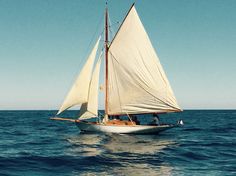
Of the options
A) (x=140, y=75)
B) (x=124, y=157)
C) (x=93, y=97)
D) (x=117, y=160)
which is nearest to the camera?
(x=117, y=160)

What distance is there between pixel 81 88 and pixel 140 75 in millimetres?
6874

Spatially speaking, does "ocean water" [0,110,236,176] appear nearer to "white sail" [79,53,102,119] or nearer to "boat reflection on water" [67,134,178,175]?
"boat reflection on water" [67,134,178,175]

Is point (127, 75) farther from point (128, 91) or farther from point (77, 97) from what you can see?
point (77, 97)

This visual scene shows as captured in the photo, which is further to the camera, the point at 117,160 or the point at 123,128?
the point at 123,128

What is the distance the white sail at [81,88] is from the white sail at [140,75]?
395cm

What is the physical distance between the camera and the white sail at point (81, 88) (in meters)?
36.5

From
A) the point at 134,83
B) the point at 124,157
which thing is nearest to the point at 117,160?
the point at 124,157

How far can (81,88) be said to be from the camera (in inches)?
1451

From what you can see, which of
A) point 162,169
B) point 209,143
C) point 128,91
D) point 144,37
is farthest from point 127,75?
point 162,169

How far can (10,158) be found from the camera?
70.4 feet

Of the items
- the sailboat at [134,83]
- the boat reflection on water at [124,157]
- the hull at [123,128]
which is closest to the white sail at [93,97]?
the sailboat at [134,83]

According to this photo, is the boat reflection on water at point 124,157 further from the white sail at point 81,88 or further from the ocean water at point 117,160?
the white sail at point 81,88

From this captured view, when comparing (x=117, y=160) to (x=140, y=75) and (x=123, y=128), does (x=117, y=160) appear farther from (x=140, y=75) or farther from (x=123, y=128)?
(x=140, y=75)

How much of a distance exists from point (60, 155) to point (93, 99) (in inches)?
606
